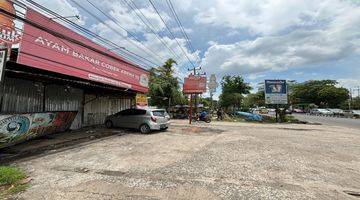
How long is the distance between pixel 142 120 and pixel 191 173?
9405mm

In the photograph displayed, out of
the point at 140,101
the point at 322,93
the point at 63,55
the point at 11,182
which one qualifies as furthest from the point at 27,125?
the point at 322,93

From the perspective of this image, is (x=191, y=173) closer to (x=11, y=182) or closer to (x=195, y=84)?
(x=11, y=182)

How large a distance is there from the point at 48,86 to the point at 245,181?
12010mm

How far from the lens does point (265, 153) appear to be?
997cm

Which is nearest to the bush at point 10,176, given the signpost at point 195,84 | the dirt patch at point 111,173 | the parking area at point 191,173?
the parking area at point 191,173

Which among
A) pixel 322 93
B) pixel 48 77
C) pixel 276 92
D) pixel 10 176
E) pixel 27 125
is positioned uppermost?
pixel 322 93

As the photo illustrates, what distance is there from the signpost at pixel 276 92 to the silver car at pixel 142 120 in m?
19.8

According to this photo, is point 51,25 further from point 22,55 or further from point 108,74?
point 108,74

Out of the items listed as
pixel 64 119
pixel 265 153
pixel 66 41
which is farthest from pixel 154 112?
pixel 265 153

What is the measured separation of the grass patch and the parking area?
0.29 meters

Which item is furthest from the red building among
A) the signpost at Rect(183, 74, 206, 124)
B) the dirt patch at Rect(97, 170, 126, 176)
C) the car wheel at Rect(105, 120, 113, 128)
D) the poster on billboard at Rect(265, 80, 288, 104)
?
the poster on billboard at Rect(265, 80, 288, 104)

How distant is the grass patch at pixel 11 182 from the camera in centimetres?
544

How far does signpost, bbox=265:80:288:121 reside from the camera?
32.1 m

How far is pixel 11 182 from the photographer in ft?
19.6
